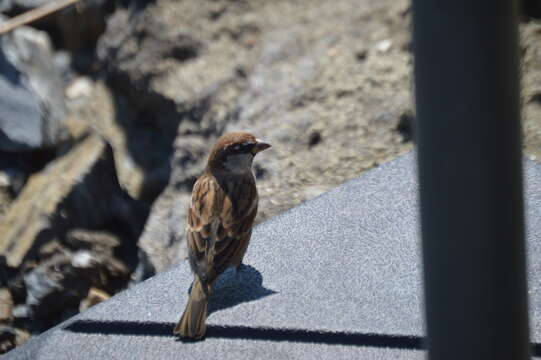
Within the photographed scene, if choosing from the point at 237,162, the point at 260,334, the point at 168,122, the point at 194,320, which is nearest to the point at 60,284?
the point at 168,122

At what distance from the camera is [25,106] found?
4.42 metres

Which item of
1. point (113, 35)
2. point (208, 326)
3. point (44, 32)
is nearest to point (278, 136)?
point (208, 326)

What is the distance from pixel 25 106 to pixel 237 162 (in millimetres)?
1913

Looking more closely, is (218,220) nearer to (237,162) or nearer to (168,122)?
(237,162)

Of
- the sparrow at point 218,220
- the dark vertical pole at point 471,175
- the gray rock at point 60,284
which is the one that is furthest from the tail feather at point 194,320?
the gray rock at point 60,284

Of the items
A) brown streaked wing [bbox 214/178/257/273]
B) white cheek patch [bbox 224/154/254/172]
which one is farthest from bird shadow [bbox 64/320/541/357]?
white cheek patch [bbox 224/154/254/172]

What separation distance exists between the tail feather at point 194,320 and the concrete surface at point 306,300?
0.03 metres

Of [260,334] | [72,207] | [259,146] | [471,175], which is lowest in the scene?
[260,334]

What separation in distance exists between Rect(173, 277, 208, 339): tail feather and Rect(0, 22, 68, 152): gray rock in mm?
2361

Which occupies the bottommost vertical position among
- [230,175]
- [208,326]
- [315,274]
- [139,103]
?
[208,326]

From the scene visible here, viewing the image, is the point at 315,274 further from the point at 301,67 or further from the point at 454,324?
the point at 301,67

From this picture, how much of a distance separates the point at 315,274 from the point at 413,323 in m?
0.40

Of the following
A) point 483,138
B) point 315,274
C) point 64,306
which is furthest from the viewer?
point 64,306

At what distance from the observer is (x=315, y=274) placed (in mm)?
2561
